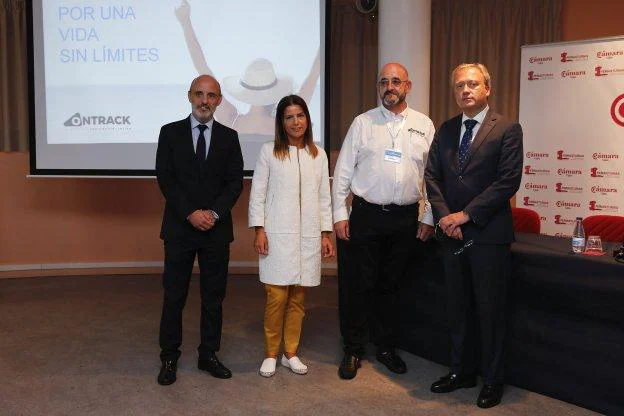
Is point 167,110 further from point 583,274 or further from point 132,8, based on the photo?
point 583,274

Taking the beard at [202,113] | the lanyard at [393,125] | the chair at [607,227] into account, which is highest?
the beard at [202,113]

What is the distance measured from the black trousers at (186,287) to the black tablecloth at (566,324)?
4.86 ft

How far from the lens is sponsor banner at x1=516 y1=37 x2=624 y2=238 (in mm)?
4805

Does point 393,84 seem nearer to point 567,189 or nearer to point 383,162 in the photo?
point 383,162

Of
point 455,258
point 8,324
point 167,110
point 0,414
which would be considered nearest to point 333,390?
point 455,258

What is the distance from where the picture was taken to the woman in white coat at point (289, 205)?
10.4 ft

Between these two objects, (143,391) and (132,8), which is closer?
(143,391)

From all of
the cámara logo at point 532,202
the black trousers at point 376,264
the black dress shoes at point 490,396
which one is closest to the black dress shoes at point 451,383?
the black dress shoes at point 490,396

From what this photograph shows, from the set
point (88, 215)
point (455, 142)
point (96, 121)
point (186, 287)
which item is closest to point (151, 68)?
point (96, 121)

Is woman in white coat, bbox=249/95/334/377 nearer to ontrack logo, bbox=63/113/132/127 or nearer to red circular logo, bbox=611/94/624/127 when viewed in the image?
ontrack logo, bbox=63/113/132/127

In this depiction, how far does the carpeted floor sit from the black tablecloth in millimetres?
104

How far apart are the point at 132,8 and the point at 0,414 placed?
3.35m

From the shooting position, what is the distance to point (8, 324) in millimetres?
4336

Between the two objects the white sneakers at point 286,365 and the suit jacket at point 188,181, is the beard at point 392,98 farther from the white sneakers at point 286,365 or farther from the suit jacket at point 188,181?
the white sneakers at point 286,365
